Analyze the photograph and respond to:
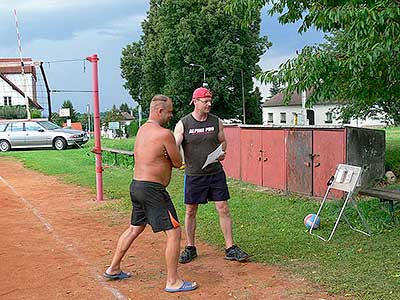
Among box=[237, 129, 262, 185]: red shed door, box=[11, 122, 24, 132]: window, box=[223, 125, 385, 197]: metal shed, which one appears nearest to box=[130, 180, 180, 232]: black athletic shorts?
box=[223, 125, 385, 197]: metal shed

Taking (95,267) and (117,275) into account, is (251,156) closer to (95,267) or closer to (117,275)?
(95,267)

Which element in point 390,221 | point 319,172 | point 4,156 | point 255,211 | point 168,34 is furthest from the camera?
point 168,34

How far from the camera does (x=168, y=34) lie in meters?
43.0

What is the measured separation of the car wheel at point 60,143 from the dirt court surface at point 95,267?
16483mm

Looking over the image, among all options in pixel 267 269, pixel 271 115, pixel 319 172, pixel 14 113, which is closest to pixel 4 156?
pixel 319 172

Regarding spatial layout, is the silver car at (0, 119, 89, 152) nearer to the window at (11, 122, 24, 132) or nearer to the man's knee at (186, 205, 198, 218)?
the window at (11, 122, 24, 132)

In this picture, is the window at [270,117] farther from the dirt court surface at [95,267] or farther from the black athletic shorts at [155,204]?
the black athletic shorts at [155,204]

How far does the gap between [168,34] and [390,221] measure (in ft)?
121

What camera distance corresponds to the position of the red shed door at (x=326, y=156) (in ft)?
33.0

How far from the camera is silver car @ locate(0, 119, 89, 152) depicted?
26.1 meters

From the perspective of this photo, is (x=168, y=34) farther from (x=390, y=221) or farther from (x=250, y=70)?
(x=390, y=221)

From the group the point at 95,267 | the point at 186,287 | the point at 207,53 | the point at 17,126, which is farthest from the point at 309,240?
the point at 207,53

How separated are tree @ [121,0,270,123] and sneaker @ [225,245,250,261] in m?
35.5

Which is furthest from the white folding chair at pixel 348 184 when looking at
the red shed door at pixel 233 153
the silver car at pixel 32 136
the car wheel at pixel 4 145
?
the car wheel at pixel 4 145
